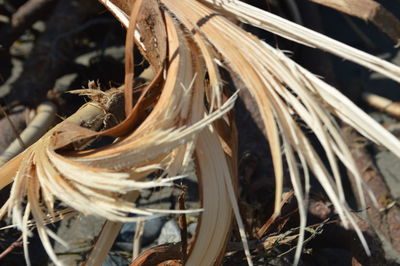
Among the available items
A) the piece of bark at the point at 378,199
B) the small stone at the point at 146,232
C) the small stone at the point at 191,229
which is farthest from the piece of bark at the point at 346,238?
the small stone at the point at 146,232

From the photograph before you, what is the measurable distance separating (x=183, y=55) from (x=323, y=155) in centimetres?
108

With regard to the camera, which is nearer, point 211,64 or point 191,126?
point 191,126

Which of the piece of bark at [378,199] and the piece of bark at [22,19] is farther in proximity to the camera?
the piece of bark at [22,19]

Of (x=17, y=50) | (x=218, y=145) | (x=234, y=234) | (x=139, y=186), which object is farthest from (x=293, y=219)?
(x=17, y=50)

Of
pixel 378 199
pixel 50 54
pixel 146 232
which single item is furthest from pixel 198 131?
pixel 50 54

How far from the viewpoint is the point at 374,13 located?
135cm

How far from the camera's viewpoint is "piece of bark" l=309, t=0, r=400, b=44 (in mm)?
1351

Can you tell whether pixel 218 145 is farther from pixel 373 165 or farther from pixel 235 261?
pixel 373 165

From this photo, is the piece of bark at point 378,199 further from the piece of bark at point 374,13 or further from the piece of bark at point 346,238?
the piece of bark at point 374,13

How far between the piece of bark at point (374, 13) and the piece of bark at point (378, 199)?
24.0 inches

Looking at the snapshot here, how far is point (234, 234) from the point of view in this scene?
5.23 feet

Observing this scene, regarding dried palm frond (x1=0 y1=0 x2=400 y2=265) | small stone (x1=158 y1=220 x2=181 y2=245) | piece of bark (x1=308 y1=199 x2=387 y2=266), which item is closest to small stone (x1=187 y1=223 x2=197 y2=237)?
small stone (x1=158 y1=220 x2=181 y2=245)

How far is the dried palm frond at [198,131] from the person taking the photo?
1.15 m

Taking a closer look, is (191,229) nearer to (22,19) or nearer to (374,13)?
(374,13)
